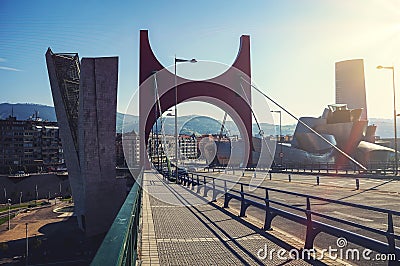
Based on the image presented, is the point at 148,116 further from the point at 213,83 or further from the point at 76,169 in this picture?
the point at 76,169

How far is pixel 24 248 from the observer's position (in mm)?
35688

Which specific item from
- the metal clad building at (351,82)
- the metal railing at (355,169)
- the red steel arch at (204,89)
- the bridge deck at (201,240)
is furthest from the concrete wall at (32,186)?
the metal clad building at (351,82)

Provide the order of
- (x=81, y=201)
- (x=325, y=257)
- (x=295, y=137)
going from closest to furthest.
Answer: (x=325, y=257)
(x=81, y=201)
(x=295, y=137)

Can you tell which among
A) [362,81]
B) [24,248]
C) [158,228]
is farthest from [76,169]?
[362,81]

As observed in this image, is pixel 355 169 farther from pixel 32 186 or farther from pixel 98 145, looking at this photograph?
pixel 32 186

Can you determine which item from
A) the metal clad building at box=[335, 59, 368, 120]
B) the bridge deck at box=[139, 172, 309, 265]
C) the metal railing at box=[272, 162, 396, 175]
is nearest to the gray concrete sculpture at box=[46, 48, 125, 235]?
the bridge deck at box=[139, 172, 309, 265]

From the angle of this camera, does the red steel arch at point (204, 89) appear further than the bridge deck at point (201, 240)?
Yes

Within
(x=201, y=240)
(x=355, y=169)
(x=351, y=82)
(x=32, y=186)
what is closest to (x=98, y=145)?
(x=201, y=240)

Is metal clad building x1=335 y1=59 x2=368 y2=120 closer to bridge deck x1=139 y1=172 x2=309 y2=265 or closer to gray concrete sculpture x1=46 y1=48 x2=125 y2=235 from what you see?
gray concrete sculpture x1=46 y1=48 x2=125 y2=235

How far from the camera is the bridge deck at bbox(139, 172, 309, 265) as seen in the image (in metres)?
7.07

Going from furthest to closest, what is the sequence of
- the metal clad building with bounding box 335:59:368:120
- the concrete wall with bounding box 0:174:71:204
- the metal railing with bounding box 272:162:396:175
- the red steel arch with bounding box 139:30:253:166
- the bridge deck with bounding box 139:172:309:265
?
1. the metal clad building with bounding box 335:59:368:120
2. the concrete wall with bounding box 0:174:71:204
3. the red steel arch with bounding box 139:30:253:166
4. the metal railing with bounding box 272:162:396:175
5. the bridge deck with bounding box 139:172:309:265

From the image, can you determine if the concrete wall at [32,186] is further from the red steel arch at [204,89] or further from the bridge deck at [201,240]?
the bridge deck at [201,240]

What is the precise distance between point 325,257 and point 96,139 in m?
25.9

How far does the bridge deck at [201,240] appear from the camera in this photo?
7074mm
